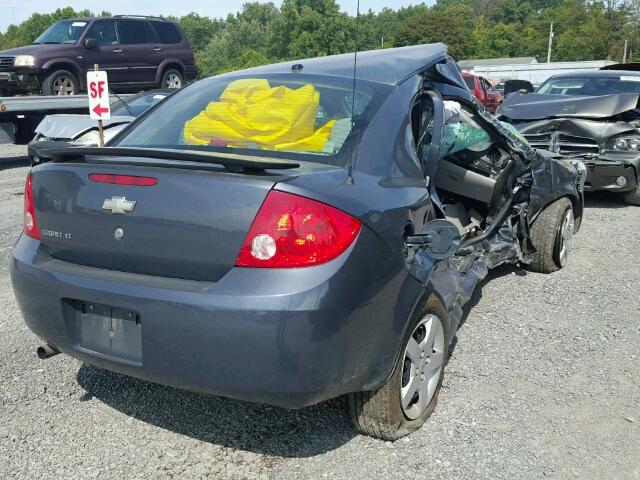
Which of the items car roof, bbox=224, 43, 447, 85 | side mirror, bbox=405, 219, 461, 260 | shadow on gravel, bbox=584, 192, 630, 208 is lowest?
shadow on gravel, bbox=584, 192, 630, 208

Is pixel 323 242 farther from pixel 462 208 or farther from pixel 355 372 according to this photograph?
pixel 462 208

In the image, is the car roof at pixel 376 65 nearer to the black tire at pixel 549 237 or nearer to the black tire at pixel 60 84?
the black tire at pixel 549 237

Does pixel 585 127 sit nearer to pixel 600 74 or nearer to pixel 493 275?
pixel 600 74

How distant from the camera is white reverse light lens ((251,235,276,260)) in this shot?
7.98ft

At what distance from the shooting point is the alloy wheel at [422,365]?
3.00 meters

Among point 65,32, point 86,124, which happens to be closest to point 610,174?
point 86,124

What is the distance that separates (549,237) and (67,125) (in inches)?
325

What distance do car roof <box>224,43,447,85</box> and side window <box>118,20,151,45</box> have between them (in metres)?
11.1

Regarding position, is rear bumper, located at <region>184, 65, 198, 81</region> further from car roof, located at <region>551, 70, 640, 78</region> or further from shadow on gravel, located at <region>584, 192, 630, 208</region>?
shadow on gravel, located at <region>584, 192, 630, 208</region>

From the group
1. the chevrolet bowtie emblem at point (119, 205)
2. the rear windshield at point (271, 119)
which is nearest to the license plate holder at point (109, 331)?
the chevrolet bowtie emblem at point (119, 205)

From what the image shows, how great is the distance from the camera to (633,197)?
8547mm

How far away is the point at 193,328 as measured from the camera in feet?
8.00

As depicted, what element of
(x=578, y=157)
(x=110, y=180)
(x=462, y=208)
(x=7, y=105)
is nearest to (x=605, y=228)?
(x=578, y=157)

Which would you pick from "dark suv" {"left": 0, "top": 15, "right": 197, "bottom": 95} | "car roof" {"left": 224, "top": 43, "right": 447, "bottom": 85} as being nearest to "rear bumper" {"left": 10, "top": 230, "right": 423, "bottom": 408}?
"car roof" {"left": 224, "top": 43, "right": 447, "bottom": 85}
